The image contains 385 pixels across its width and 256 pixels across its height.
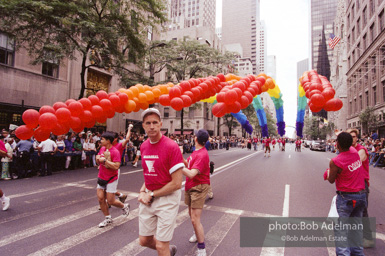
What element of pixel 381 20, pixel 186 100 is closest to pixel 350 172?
pixel 186 100

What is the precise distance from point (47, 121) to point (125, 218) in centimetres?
365

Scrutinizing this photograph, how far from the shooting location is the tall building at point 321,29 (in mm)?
105875

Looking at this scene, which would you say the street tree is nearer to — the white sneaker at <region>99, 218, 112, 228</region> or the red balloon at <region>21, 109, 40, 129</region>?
the red balloon at <region>21, 109, 40, 129</region>

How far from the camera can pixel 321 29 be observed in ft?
365

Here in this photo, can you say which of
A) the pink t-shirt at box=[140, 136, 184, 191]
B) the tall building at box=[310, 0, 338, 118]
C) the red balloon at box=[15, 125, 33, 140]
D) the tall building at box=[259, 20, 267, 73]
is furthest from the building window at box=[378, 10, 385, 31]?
the tall building at box=[259, 20, 267, 73]

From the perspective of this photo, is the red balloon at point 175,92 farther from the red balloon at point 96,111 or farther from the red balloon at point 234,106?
the red balloon at point 96,111

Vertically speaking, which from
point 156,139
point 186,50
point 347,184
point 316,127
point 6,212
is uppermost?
point 186,50

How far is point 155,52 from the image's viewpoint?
73.3ft

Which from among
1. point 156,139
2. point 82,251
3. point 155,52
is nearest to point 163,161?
point 156,139

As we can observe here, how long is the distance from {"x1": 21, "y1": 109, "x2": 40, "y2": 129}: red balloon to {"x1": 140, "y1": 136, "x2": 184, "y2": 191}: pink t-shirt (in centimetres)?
528

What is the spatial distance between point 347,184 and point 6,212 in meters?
7.16

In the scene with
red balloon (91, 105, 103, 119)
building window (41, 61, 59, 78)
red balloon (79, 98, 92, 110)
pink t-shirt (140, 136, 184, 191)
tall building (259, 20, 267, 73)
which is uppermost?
tall building (259, 20, 267, 73)

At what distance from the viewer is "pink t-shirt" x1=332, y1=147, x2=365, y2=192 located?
316 cm

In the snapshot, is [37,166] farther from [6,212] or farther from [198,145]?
[198,145]
